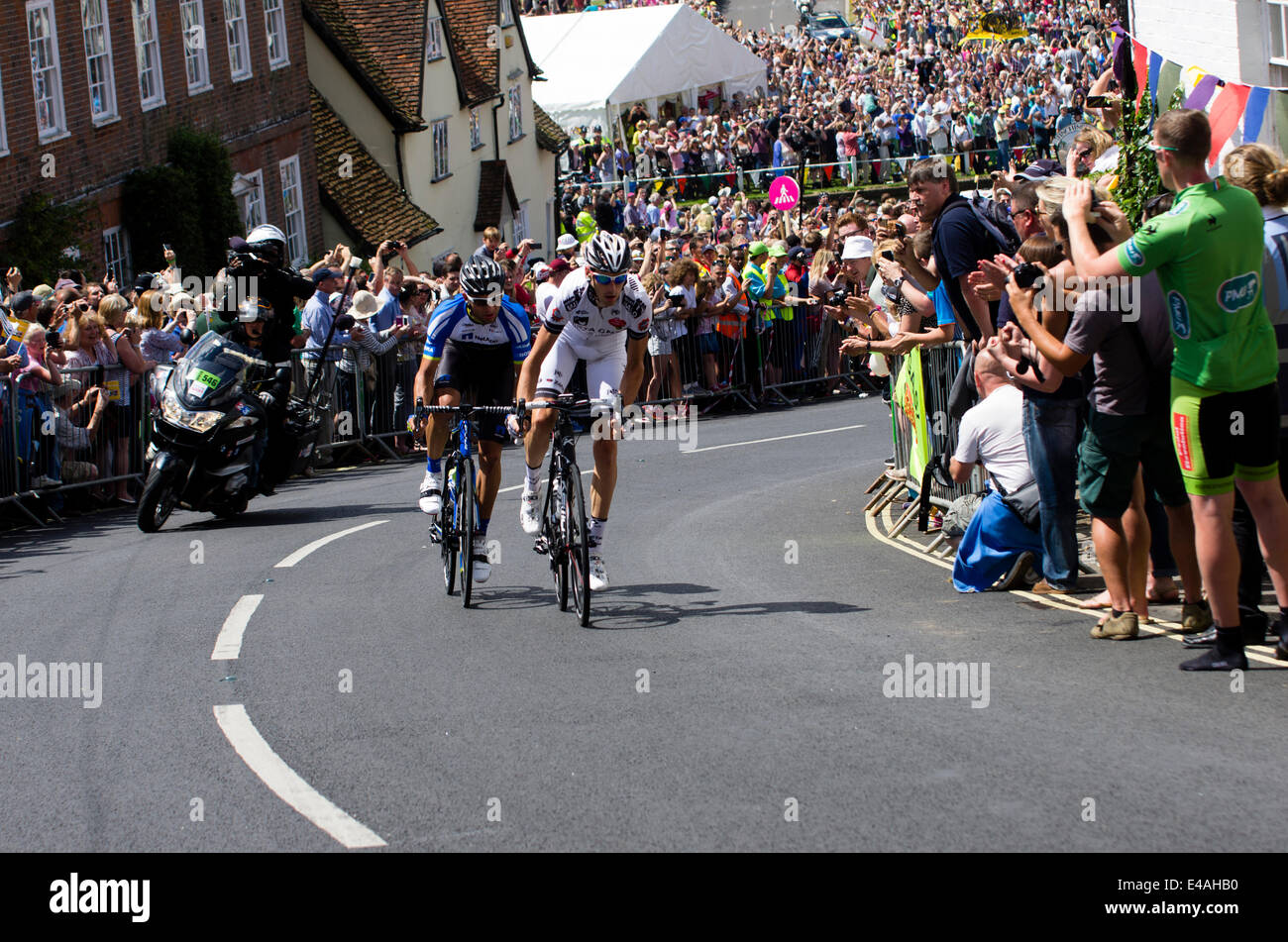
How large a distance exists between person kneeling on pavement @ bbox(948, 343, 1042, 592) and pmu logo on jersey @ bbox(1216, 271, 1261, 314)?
2.58 meters

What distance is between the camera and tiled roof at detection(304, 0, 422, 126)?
4175cm

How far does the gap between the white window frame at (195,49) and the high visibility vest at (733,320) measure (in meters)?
13.4

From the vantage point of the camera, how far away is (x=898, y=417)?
13.5m

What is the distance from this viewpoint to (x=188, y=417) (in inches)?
560

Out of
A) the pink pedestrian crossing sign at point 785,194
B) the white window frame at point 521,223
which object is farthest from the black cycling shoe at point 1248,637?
the white window frame at point 521,223

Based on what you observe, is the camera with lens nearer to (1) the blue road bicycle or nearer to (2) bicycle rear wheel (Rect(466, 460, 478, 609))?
(1) the blue road bicycle

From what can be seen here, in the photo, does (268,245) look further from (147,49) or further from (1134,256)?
(147,49)

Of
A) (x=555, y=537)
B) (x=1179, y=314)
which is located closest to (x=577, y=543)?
(x=555, y=537)

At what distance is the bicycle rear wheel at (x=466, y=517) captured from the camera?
10.3m

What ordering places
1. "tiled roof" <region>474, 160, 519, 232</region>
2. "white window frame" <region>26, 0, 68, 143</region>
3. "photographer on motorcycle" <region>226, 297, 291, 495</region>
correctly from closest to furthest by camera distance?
1. "photographer on motorcycle" <region>226, 297, 291, 495</region>
2. "white window frame" <region>26, 0, 68, 143</region>
3. "tiled roof" <region>474, 160, 519, 232</region>

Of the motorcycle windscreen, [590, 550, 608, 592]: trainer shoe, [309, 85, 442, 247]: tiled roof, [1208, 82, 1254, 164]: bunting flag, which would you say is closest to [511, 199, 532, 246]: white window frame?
[309, 85, 442, 247]: tiled roof

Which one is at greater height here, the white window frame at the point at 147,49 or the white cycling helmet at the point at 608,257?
the white window frame at the point at 147,49

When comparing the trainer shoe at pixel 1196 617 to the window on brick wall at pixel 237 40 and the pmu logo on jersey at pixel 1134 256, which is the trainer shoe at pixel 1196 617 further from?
the window on brick wall at pixel 237 40

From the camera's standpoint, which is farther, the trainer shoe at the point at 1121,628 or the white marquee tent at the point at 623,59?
the white marquee tent at the point at 623,59
